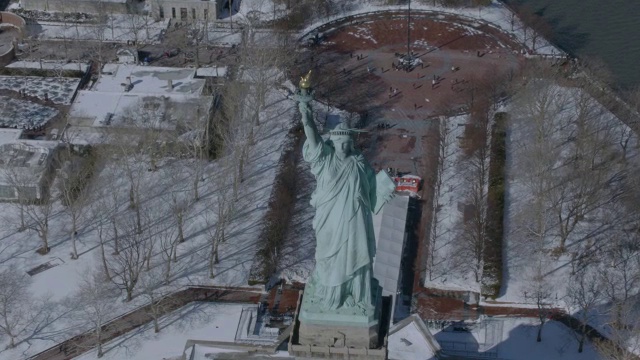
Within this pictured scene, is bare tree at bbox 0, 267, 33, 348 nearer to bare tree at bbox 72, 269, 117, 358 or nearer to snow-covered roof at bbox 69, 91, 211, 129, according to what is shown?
bare tree at bbox 72, 269, 117, 358

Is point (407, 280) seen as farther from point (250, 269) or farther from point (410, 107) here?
point (410, 107)

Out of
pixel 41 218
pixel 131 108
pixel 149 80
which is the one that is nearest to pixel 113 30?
pixel 149 80

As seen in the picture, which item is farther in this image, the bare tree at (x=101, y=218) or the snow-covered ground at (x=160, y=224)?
the bare tree at (x=101, y=218)

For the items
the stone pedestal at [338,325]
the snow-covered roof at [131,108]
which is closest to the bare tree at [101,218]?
the snow-covered roof at [131,108]

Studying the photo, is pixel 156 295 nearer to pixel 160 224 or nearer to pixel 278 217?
pixel 160 224

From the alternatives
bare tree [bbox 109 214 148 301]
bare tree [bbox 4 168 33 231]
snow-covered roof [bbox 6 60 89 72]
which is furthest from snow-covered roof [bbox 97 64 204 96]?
bare tree [bbox 109 214 148 301]

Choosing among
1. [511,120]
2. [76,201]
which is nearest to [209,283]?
[76,201]

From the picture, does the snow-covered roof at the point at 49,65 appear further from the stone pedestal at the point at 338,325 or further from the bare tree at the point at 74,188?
the stone pedestal at the point at 338,325
